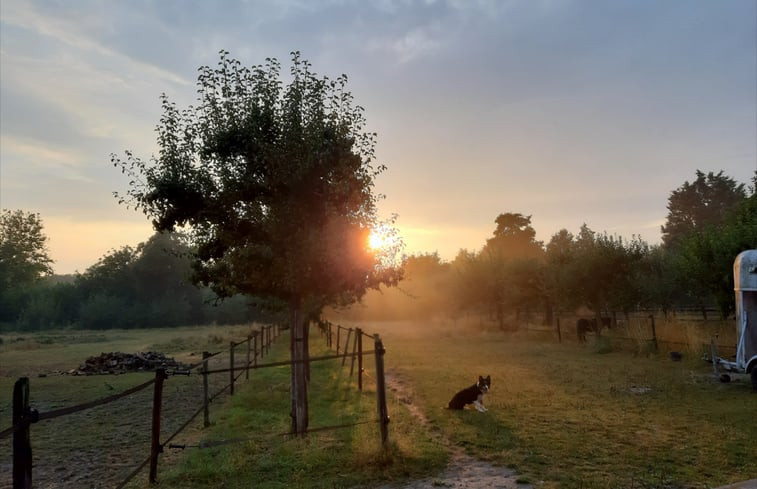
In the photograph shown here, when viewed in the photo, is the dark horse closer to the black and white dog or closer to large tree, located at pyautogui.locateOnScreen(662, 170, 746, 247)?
the black and white dog

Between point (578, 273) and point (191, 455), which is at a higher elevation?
point (578, 273)

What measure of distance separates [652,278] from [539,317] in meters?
14.2

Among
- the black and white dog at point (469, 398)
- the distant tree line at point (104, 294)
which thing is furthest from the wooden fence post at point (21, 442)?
the distant tree line at point (104, 294)

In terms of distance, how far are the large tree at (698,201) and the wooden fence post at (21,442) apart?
2897 inches

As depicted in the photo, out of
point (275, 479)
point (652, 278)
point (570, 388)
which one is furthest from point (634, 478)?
point (652, 278)

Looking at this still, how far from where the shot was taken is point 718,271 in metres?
17.6

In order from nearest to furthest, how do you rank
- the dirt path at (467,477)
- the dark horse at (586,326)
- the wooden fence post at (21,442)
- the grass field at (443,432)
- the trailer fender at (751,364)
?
the wooden fence post at (21,442) < the dirt path at (467,477) < the grass field at (443,432) < the trailer fender at (751,364) < the dark horse at (586,326)

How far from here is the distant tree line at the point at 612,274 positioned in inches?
716

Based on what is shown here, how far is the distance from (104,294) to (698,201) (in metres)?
90.2

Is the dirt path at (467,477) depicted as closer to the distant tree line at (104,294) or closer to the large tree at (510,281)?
the large tree at (510,281)

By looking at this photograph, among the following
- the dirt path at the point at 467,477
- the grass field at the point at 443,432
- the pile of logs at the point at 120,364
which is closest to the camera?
the dirt path at the point at 467,477

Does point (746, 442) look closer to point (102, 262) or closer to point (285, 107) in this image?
point (285, 107)

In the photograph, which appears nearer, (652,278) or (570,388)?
(570,388)

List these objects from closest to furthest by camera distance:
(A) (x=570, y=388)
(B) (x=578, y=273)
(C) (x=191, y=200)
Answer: (C) (x=191, y=200) → (A) (x=570, y=388) → (B) (x=578, y=273)
